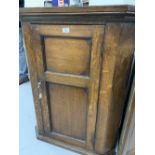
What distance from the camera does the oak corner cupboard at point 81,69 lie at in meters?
1.18

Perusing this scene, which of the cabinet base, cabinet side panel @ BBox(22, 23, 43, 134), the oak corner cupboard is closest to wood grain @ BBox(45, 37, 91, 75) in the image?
the oak corner cupboard

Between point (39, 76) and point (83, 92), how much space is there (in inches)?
15.0

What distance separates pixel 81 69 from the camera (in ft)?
4.42

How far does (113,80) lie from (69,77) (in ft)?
1.06

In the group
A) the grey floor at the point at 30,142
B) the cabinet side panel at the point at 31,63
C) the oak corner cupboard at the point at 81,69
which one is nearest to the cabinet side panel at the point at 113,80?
the oak corner cupboard at the point at 81,69

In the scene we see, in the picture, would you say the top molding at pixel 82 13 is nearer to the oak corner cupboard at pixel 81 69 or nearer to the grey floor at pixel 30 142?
the oak corner cupboard at pixel 81 69

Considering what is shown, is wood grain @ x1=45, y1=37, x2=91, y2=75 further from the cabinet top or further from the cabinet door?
the cabinet top

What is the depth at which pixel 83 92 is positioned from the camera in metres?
1.42

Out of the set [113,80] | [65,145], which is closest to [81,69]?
[113,80]

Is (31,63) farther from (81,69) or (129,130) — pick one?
(129,130)

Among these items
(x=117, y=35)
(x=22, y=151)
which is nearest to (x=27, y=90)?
(x=22, y=151)
